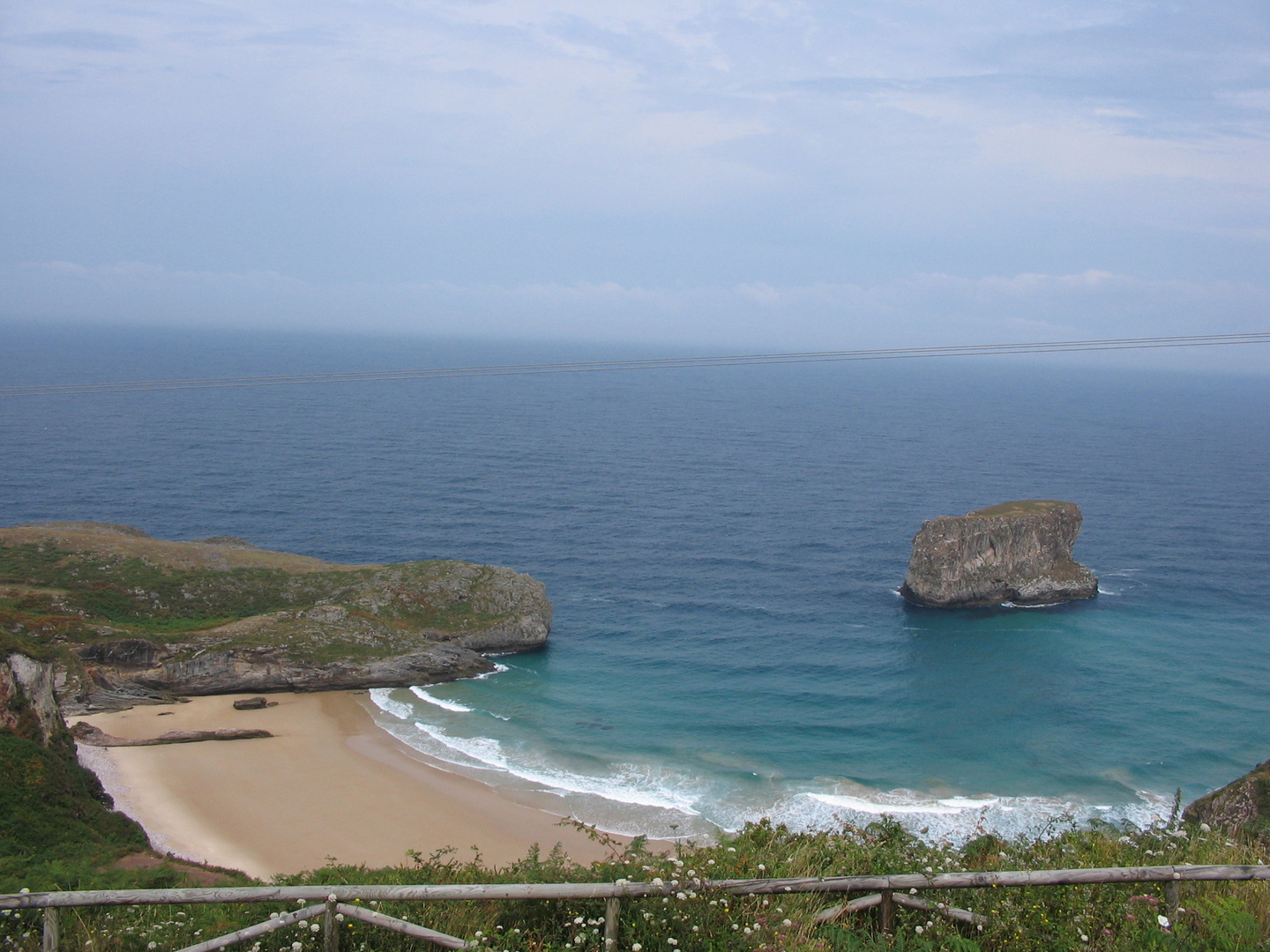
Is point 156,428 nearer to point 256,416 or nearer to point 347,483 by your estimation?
point 256,416

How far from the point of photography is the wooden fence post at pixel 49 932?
33.7 feet

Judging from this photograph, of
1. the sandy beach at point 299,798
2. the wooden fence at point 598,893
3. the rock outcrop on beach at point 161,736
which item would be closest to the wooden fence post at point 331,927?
the wooden fence at point 598,893

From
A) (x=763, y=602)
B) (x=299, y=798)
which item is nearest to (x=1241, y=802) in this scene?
(x=299, y=798)

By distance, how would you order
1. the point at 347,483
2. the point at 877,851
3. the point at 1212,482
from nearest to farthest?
the point at 877,851 < the point at 347,483 < the point at 1212,482

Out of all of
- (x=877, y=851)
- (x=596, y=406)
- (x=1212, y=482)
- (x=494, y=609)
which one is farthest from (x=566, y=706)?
(x=596, y=406)

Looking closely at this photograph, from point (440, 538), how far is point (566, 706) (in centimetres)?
3466

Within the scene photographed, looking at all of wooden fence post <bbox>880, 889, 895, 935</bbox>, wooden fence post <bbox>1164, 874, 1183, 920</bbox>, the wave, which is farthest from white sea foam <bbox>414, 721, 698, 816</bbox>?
wooden fence post <bbox>1164, 874, 1183, 920</bbox>

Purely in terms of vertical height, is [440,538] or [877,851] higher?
[877,851]

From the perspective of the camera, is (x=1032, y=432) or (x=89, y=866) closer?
(x=89, y=866)

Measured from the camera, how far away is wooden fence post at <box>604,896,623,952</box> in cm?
980

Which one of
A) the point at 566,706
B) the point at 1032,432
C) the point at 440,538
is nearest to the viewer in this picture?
the point at 566,706

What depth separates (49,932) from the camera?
1027cm

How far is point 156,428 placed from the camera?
136500 mm

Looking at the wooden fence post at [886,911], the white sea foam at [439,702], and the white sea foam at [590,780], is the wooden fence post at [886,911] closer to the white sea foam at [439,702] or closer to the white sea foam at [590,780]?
the white sea foam at [590,780]
